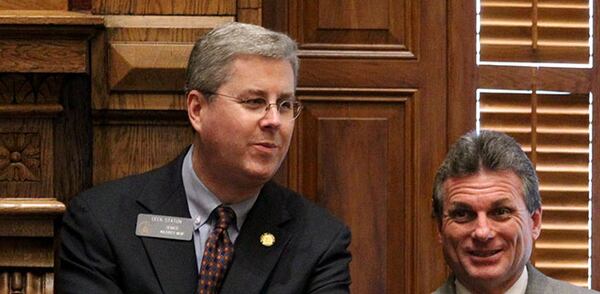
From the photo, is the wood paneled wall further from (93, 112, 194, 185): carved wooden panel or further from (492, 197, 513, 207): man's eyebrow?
(492, 197, 513, 207): man's eyebrow

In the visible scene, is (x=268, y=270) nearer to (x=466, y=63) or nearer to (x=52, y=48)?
(x=52, y=48)

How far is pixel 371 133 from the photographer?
3.72 metres

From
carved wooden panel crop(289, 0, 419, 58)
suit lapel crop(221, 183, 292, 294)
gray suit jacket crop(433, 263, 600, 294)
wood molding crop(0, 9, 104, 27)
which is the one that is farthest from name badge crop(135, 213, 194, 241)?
carved wooden panel crop(289, 0, 419, 58)

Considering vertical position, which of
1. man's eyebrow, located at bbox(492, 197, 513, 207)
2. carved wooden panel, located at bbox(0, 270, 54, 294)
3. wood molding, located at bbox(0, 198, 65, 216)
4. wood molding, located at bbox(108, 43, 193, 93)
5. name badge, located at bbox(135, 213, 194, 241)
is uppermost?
wood molding, located at bbox(108, 43, 193, 93)

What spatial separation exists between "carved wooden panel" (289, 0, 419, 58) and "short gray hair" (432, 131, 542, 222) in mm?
811

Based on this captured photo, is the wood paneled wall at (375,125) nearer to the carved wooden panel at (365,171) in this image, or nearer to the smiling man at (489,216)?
the carved wooden panel at (365,171)

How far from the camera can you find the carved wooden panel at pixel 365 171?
3.71 m

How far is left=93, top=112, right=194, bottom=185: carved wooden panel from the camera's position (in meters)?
3.36

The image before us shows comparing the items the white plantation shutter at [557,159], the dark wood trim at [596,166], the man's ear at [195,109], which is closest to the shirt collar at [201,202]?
the man's ear at [195,109]

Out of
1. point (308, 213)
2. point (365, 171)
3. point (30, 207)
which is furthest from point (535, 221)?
point (30, 207)

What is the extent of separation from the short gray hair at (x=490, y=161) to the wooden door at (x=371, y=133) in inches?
28.8

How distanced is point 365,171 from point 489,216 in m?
0.85

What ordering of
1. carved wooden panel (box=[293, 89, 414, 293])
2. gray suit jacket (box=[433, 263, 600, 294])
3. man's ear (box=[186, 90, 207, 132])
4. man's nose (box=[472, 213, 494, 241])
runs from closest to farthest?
man's nose (box=[472, 213, 494, 241]), gray suit jacket (box=[433, 263, 600, 294]), man's ear (box=[186, 90, 207, 132]), carved wooden panel (box=[293, 89, 414, 293])

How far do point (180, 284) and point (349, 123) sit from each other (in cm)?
94
